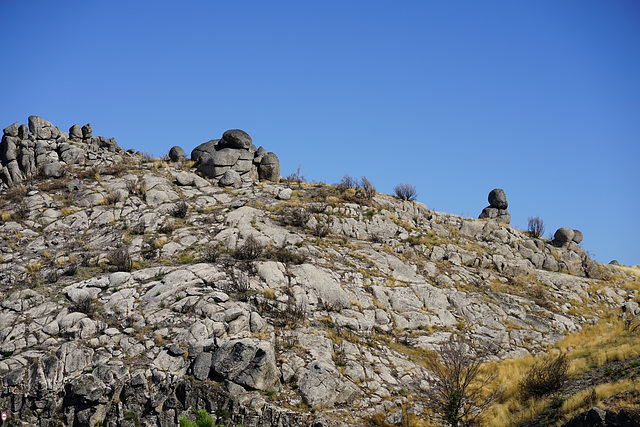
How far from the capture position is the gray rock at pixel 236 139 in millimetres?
34531

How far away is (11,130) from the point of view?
31891 millimetres

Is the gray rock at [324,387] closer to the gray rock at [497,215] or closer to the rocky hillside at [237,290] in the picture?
the rocky hillside at [237,290]

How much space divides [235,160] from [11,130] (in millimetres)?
14187

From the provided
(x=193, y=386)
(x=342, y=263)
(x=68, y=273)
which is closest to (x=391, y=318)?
(x=342, y=263)

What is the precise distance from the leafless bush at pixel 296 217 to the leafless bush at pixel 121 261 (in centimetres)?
869

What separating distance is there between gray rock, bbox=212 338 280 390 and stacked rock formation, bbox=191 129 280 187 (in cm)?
1647

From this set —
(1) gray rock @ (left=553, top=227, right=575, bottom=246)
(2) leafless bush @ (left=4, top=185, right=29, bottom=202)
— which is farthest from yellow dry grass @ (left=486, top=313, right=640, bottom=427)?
(2) leafless bush @ (left=4, top=185, right=29, bottom=202)

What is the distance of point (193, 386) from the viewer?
16.5 m

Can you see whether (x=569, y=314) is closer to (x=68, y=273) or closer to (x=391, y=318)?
(x=391, y=318)

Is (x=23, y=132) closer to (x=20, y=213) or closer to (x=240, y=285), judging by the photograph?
(x=20, y=213)

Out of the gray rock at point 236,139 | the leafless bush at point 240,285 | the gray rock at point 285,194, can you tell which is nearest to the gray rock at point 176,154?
the gray rock at point 236,139

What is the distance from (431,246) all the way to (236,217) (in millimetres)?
11184

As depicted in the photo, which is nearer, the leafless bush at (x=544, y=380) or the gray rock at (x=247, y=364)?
the gray rock at (x=247, y=364)

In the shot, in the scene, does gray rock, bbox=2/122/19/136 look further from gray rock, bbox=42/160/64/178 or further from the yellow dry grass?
the yellow dry grass
